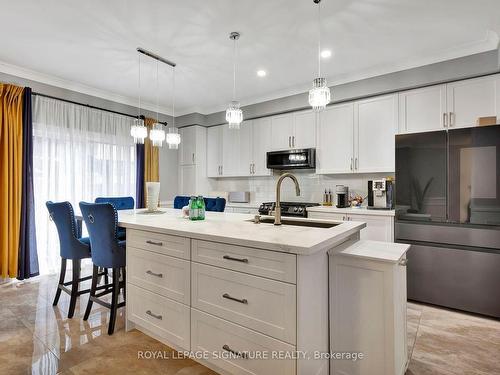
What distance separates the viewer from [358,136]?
3.61 m

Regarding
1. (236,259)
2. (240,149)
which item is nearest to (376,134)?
(240,149)

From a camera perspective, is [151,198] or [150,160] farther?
[150,160]

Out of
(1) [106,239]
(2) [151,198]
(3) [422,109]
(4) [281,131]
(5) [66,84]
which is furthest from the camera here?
(4) [281,131]

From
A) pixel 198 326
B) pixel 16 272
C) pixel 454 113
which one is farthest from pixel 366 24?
pixel 16 272

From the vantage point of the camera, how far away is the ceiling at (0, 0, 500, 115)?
2.25 meters

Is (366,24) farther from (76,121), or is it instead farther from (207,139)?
(76,121)

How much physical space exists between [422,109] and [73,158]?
452 cm

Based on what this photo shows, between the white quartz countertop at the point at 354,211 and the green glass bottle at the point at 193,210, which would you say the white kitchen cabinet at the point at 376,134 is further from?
the green glass bottle at the point at 193,210

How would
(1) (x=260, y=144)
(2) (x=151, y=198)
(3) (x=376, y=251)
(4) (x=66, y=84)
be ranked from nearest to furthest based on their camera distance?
(3) (x=376, y=251)
(2) (x=151, y=198)
(4) (x=66, y=84)
(1) (x=260, y=144)

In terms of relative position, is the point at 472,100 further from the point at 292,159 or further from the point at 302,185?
the point at 302,185

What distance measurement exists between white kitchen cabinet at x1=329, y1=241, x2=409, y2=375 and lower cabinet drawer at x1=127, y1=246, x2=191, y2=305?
0.90 m

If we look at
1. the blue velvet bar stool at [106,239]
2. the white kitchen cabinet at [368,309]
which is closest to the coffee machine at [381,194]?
the white kitchen cabinet at [368,309]

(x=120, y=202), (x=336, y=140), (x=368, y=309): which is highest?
(x=336, y=140)

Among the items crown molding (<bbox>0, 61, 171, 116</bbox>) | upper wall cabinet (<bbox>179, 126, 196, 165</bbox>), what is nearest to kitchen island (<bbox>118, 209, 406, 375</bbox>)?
crown molding (<bbox>0, 61, 171, 116</bbox>)
